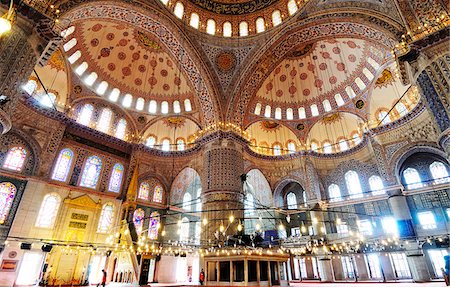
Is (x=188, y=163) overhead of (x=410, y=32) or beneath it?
beneath

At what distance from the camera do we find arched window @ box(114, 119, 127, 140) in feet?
57.7

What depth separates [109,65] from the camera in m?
17.4

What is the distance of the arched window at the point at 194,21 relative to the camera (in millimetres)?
15672

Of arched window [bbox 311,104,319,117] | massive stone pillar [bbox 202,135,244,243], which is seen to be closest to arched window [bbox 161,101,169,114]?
massive stone pillar [bbox 202,135,244,243]

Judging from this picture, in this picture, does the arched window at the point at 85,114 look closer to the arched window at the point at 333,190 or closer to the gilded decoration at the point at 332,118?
the gilded decoration at the point at 332,118

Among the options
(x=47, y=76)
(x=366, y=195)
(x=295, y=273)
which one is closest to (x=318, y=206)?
(x=366, y=195)

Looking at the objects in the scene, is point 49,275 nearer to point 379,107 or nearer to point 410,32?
point 410,32

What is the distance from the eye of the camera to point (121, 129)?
17891mm

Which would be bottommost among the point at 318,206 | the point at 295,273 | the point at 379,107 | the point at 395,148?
the point at 295,273

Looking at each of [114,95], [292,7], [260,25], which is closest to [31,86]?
[114,95]

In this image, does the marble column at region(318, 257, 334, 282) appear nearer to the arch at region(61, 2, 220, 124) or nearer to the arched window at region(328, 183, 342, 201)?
the arched window at region(328, 183, 342, 201)

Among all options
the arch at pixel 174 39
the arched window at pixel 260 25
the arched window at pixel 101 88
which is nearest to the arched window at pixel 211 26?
the arch at pixel 174 39

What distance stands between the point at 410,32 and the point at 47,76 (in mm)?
18593

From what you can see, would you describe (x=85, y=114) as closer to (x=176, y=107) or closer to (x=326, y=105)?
(x=176, y=107)
